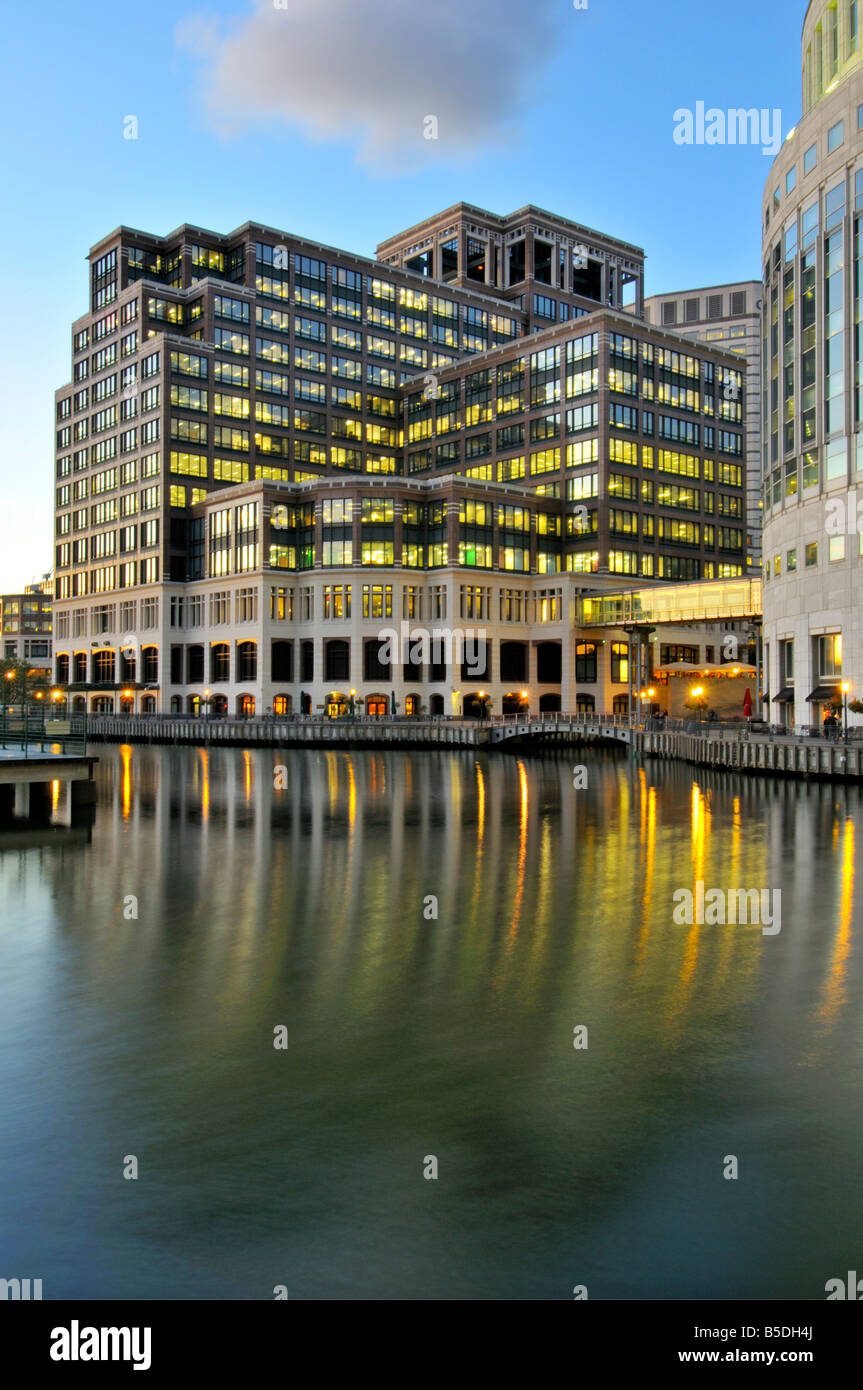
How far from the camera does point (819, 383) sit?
65562 mm

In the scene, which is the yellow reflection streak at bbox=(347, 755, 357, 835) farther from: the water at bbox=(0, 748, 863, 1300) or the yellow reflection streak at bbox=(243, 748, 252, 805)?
the water at bbox=(0, 748, 863, 1300)

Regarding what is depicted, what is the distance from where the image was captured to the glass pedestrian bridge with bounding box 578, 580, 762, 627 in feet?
304

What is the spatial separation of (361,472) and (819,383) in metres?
82.8

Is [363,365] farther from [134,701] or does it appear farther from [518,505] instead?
[134,701]

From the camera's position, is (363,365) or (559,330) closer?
(559,330)

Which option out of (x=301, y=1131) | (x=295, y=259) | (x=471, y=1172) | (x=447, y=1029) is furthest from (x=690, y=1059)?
(x=295, y=259)

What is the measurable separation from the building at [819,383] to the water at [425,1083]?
39.5 meters

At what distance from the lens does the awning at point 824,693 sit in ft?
208

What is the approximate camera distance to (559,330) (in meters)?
118

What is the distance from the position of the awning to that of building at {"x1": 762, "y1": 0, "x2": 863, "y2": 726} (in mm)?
72

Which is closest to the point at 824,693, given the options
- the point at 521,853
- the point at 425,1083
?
the point at 521,853

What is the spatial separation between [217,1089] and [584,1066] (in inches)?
185

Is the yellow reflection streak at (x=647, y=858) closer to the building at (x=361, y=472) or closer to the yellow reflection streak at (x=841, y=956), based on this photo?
the yellow reflection streak at (x=841, y=956)

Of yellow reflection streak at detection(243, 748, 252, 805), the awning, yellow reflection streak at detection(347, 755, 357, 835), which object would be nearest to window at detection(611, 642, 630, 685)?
yellow reflection streak at detection(243, 748, 252, 805)
